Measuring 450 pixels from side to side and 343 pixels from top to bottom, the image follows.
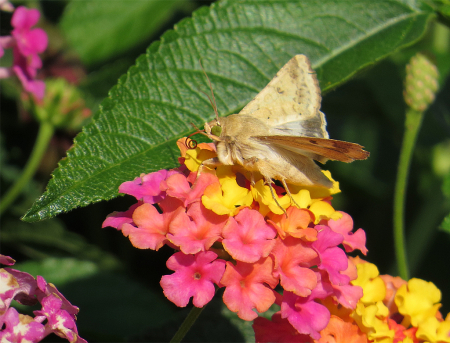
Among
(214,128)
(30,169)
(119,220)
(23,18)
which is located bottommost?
(30,169)

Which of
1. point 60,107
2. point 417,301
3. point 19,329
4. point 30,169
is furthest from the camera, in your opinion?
point 60,107

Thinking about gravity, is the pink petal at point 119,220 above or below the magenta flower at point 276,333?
above

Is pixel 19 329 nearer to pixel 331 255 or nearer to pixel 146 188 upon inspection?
pixel 146 188

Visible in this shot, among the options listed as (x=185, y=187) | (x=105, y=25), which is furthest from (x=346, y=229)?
(x=105, y=25)

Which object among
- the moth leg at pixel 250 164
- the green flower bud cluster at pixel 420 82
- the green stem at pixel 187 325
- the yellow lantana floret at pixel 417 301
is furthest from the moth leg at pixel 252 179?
the green flower bud cluster at pixel 420 82

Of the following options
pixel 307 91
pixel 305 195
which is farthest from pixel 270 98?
pixel 305 195

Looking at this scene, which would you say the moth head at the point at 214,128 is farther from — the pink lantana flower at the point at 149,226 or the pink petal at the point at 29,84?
the pink petal at the point at 29,84

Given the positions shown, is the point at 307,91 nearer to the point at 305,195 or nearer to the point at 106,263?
the point at 305,195

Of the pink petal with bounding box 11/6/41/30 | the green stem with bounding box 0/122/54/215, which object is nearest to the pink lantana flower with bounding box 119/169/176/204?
the pink petal with bounding box 11/6/41/30
